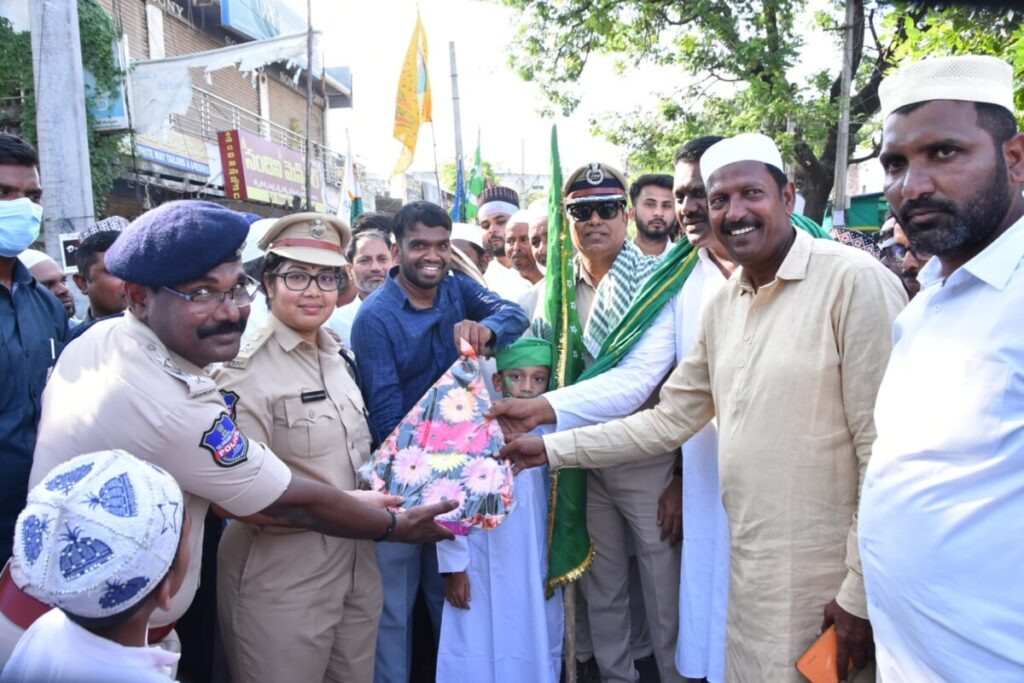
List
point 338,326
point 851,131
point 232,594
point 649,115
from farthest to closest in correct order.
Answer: point 649,115, point 851,131, point 338,326, point 232,594

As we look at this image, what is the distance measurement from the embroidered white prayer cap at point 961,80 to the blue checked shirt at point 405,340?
1.73 metres

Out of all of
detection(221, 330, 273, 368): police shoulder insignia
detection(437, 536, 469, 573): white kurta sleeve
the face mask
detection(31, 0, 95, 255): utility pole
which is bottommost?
detection(437, 536, 469, 573): white kurta sleeve

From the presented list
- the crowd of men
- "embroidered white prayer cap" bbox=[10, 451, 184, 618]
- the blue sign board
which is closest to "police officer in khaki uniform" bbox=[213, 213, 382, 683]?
the crowd of men

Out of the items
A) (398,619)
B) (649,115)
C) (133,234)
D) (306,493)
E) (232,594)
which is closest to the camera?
(133,234)

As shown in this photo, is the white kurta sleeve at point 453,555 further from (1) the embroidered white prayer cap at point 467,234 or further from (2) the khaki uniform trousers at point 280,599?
(1) the embroidered white prayer cap at point 467,234

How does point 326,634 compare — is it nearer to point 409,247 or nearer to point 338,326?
point 409,247

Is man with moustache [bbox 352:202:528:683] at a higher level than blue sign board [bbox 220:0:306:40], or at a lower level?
lower

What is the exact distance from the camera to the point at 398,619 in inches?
121

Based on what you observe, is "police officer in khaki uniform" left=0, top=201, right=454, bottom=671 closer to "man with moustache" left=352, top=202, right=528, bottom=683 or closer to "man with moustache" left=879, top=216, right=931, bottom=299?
"man with moustache" left=352, top=202, right=528, bottom=683

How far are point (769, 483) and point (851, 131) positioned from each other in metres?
13.5

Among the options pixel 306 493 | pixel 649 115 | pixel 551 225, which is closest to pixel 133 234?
pixel 306 493

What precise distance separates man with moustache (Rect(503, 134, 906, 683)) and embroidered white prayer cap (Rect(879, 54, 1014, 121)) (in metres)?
0.56

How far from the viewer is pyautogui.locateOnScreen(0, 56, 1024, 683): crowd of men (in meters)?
1.68

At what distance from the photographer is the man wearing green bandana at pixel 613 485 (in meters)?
3.21
